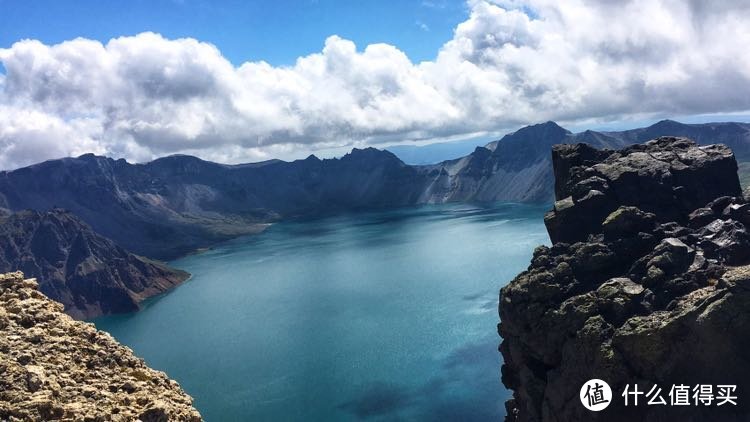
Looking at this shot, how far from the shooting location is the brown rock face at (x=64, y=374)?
67.3 ft

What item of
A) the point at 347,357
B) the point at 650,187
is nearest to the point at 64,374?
the point at 650,187

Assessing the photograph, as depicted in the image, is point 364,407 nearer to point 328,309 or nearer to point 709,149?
point 709,149

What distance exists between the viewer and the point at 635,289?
65188 mm

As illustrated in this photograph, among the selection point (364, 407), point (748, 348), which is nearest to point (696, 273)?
point (748, 348)

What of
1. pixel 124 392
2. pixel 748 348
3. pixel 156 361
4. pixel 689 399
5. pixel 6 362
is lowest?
pixel 156 361

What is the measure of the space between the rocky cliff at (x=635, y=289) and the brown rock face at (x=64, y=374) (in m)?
49.0

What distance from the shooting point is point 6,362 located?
21203 millimetres

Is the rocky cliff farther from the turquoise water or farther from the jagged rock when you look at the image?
the turquoise water

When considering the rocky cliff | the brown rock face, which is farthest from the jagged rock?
the brown rock face

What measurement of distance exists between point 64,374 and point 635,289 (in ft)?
194

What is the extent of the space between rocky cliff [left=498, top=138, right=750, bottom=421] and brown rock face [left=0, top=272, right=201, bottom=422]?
49.0 metres

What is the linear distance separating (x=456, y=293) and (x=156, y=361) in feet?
293

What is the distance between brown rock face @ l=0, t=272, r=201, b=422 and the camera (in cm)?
2052

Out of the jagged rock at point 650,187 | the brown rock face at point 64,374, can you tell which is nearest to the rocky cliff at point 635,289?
the jagged rock at point 650,187
